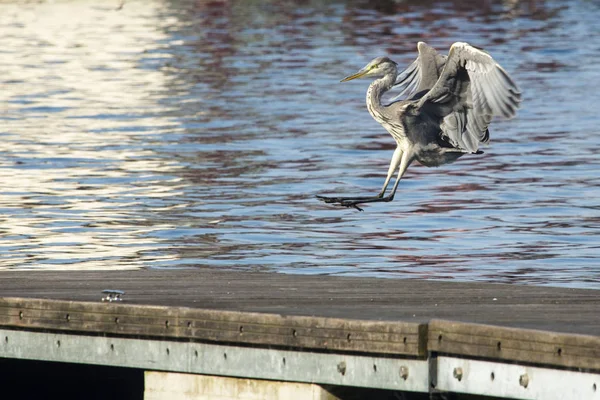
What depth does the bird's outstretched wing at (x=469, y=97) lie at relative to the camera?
942 cm

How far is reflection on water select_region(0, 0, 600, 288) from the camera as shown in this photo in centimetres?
1262

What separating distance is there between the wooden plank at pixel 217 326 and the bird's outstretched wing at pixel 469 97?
3220 millimetres

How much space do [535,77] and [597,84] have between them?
1.99 m

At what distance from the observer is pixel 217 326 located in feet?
22.6

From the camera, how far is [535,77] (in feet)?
95.3

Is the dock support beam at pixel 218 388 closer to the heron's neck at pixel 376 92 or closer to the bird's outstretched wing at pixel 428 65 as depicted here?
the heron's neck at pixel 376 92

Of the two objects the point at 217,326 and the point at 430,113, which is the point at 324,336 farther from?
the point at 430,113

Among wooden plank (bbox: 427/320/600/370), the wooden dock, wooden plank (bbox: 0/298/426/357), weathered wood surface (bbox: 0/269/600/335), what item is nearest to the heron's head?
weathered wood surface (bbox: 0/269/600/335)

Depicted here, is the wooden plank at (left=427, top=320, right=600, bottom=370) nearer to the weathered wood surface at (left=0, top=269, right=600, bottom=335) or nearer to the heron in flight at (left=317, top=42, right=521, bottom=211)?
the weathered wood surface at (left=0, top=269, right=600, bottom=335)

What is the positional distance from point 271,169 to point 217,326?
35.9ft

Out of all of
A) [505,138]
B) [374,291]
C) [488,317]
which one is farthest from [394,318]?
[505,138]

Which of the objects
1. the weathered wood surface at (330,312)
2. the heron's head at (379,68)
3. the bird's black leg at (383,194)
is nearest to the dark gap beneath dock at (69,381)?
the weathered wood surface at (330,312)

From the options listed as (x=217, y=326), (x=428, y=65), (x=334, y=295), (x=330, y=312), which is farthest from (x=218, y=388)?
(x=428, y=65)

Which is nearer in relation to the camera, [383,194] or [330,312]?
[330,312]
